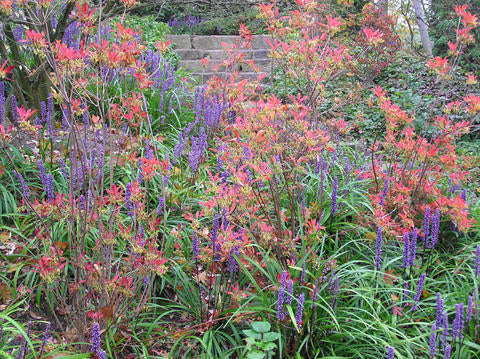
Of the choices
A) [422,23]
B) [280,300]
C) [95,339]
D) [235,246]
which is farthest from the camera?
[422,23]

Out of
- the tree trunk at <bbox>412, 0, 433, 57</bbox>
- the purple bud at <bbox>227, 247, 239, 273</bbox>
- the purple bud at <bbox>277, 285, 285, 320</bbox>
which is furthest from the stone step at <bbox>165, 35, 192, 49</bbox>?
the purple bud at <bbox>277, 285, 285, 320</bbox>

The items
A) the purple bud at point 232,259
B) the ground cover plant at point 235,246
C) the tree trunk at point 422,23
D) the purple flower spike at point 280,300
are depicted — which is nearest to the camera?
the purple flower spike at point 280,300

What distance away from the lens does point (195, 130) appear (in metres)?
4.96

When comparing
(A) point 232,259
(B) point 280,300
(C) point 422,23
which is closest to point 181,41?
(C) point 422,23

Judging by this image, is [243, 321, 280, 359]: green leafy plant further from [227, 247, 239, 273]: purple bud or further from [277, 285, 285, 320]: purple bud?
[227, 247, 239, 273]: purple bud

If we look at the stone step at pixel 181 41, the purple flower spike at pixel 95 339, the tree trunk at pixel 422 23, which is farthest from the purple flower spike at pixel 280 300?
the tree trunk at pixel 422 23

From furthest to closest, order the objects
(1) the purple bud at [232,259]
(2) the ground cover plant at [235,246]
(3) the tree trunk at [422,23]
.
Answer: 1. (3) the tree trunk at [422,23]
2. (1) the purple bud at [232,259]
3. (2) the ground cover plant at [235,246]

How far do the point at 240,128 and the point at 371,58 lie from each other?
Answer: 297 inches

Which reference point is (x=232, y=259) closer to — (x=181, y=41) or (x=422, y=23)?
(x=181, y=41)

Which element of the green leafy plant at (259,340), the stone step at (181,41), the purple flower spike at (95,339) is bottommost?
the green leafy plant at (259,340)

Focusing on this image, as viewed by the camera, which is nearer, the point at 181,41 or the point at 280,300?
the point at 280,300

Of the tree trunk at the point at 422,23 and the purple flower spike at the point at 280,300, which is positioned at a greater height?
the tree trunk at the point at 422,23

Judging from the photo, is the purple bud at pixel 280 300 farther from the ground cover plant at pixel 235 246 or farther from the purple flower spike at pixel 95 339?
the purple flower spike at pixel 95 339

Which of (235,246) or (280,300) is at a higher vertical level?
(235,246)
